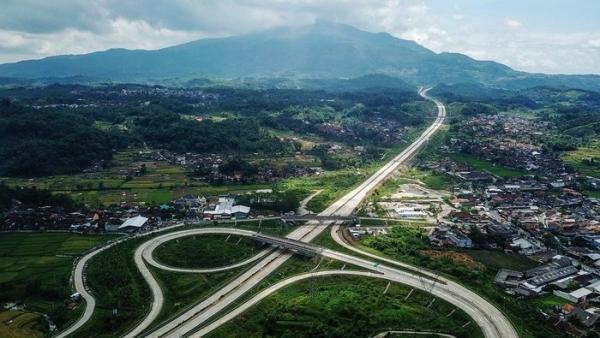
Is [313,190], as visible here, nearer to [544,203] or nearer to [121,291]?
[544,203]

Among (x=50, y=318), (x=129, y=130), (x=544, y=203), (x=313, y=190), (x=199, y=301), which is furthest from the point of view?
(x=129, y=130)

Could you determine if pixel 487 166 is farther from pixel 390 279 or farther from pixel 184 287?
pixel 184 287

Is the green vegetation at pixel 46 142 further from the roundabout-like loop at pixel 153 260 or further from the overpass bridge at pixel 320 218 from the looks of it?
the overpass bridge at pixel 320 218

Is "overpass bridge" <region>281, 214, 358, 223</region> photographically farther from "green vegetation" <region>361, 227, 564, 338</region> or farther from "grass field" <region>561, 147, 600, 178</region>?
"grass field" <region>561, 147, 600, 178</region>

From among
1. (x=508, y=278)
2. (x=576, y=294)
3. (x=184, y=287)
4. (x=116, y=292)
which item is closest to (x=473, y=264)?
(x=508, y=278)

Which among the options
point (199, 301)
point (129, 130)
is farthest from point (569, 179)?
point (129, 130)

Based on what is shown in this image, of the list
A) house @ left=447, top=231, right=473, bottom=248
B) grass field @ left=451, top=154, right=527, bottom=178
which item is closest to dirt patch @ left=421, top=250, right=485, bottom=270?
house @ left=447, top=231, right=473, bottom=248

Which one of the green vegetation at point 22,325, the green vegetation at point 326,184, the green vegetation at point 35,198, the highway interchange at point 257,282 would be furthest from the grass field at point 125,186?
the green vegetation at point 22,325
